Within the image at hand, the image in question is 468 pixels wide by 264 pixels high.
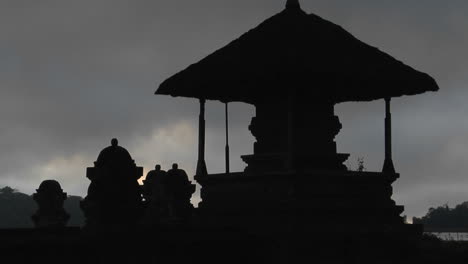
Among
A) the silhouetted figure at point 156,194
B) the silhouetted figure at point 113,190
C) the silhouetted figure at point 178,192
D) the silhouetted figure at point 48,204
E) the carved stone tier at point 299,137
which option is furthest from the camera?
the silhouetted figure at point 48,204

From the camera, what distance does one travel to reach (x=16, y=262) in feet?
55.4

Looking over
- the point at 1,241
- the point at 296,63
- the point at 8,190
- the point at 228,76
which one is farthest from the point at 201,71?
the point at 8,190

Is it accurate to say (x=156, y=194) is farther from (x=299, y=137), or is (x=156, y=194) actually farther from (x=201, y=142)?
(x=299, y=137)

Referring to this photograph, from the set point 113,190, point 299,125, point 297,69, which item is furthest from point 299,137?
point 113,190

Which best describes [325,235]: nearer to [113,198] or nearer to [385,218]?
[385,218]

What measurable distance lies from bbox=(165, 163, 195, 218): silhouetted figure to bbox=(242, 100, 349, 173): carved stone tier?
3858 mm

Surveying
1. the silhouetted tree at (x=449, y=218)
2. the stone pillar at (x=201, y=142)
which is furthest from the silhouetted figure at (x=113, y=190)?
the silhouetted tree at (x=449, y=218)

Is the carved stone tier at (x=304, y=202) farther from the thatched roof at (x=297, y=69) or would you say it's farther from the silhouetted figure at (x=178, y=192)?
the silhouetted figure at (x=178, y=192)

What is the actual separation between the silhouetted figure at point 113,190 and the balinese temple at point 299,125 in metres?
3.68

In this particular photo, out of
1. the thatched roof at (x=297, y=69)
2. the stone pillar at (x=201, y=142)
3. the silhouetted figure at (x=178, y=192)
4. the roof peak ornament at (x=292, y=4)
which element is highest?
the roof peak ornament at (x=292, y=4)

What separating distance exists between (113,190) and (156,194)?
8258 millimetres

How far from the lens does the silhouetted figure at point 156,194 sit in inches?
1035

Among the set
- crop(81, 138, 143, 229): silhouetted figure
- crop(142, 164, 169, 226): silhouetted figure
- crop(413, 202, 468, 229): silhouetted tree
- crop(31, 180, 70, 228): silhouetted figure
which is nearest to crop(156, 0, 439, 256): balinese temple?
crop(142, 164, 169, 226): silhouetted figure

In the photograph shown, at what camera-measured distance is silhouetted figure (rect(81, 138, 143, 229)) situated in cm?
1825
